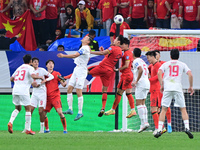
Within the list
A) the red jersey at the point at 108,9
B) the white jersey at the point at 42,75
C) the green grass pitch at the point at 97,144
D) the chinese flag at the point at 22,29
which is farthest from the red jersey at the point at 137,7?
the green grass pitch at the point at 97,144

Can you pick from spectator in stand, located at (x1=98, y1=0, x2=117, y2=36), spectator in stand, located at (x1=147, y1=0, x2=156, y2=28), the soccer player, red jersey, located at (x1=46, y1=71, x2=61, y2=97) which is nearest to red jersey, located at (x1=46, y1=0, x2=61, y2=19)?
spectator in stand, located at (x1=98, y1=0, x2=117, y2=36)

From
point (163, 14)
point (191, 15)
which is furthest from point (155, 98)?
point (191, 15)

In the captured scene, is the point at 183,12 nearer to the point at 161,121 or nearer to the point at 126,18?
the point at 126,18

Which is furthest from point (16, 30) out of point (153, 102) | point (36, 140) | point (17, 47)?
point (36, 140)

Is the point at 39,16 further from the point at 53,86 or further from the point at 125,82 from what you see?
the point at 125,82

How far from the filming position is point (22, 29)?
19.8m

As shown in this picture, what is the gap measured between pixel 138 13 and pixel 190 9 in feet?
6.26

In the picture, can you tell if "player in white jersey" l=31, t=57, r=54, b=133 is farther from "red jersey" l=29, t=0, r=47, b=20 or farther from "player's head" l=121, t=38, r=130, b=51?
"red jersey" l=29, t=0, r=47, b=20

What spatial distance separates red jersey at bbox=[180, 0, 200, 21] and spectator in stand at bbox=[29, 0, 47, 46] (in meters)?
5.16

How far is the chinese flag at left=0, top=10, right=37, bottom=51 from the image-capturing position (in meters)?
19.6

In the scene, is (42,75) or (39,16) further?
(39,16)

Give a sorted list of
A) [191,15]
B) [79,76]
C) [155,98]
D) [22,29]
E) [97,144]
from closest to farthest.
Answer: [97,144], [79,76], [155,98], [191,15], [22,29]

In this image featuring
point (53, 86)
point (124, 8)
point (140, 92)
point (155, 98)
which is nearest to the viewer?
point (155, 98)

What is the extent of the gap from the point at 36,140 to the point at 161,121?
2.80 m
